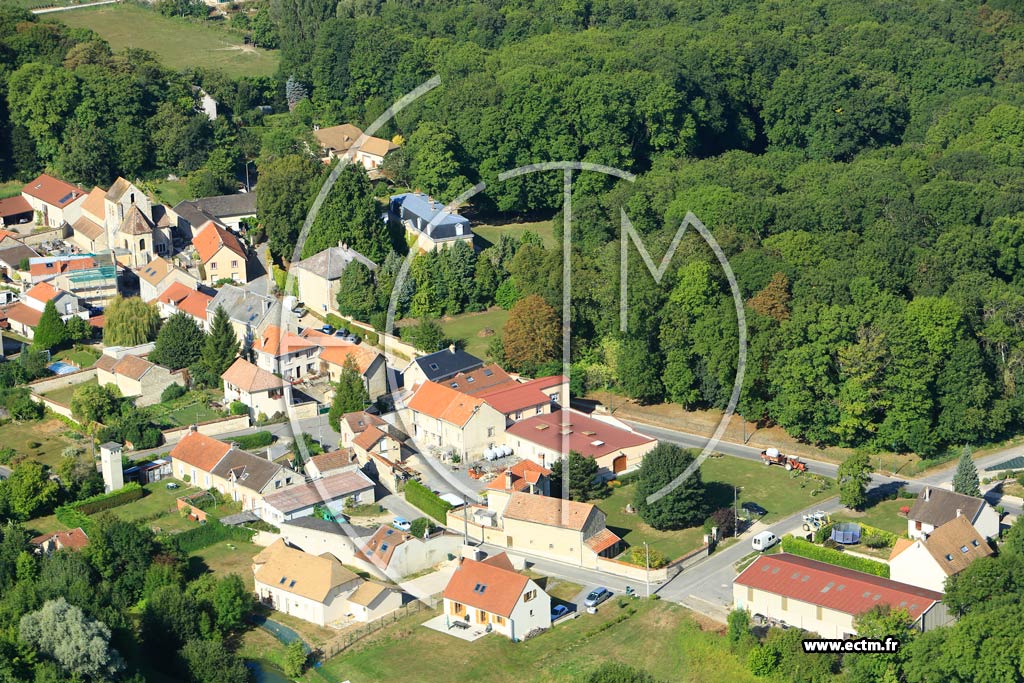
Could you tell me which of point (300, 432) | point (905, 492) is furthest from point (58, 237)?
point (905, 492)

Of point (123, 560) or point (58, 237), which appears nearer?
point (123, 560)

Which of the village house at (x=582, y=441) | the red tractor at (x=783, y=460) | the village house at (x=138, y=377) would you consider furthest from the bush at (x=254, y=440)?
the red tractor at (x=783, y=460)

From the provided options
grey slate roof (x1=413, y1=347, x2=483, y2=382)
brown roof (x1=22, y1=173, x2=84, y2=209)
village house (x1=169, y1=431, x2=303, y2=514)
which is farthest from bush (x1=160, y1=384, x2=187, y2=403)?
brown roof (x1=22, y1=173, x2=84, y2=209)

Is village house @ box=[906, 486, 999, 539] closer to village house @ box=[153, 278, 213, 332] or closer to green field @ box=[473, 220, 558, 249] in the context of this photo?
green field @ box=[473, 220, 558, 249]

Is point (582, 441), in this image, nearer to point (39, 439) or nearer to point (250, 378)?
point (250, 378)

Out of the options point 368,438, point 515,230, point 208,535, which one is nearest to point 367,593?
point 208,535

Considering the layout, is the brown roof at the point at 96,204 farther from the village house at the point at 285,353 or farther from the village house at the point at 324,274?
the village house at the point at 285,353

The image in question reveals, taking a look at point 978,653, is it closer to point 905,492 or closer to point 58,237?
point 905,492
